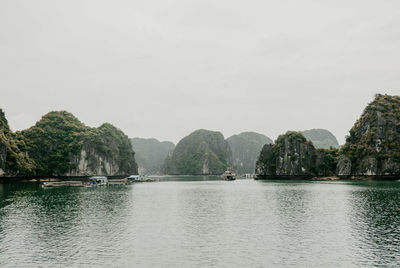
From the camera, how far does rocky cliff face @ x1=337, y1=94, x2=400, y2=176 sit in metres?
162

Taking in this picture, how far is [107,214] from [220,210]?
57.4 ft

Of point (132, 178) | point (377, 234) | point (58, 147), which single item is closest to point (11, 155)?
point (58, 147)

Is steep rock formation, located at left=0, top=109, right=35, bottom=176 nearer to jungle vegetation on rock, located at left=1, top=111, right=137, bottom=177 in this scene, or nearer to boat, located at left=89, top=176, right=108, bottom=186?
jungle vegetation on rock, located at left=1, top=111, right=137, bottom=177

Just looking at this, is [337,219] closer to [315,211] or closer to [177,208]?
[315,211]

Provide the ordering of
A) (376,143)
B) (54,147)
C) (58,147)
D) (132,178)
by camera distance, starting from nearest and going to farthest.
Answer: (376,143), (54,147), (58,147), (132,178)

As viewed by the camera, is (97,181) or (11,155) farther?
(97,181)

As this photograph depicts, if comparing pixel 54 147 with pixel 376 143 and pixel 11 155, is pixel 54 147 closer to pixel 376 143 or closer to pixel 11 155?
pixel 11 155

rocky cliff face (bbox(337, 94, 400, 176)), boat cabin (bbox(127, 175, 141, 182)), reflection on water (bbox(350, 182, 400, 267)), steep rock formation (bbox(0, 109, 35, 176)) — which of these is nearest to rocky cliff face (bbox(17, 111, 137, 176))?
steep rock formation (bbox(0, 109, 35, 176))

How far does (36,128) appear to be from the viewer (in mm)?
180250

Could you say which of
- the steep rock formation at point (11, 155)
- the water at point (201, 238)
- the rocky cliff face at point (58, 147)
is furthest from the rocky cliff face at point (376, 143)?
the steep rock formation at point (11, 155)

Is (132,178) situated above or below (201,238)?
below

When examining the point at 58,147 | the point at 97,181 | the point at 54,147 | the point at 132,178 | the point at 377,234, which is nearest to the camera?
the point at 377,234

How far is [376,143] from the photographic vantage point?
16950 centimetres

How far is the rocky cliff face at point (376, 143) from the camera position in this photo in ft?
532
